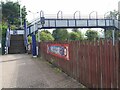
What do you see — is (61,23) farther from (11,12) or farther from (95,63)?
(95,63)

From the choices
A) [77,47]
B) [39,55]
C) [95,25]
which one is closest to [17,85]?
[77,47]

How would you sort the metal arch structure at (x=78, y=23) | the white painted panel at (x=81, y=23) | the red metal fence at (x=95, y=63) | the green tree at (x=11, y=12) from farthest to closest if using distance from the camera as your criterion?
the green tree at (x=11, y=12)
the white painted panel at (x=81, y=23)
the metal arch structure at (x=78, y=23)
the red metal fence at (x=95, y=63)

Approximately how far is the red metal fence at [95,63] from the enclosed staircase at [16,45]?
27854 mm

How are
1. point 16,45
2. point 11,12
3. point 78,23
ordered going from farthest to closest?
point 11,12
point 78,23
point 16,45

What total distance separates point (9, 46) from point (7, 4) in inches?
1680

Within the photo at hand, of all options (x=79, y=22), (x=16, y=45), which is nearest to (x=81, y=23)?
(x=79, y=22)

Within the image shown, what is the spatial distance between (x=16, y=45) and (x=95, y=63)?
33.1 metres

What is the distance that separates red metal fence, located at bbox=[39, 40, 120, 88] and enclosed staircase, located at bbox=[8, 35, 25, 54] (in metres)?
27.9

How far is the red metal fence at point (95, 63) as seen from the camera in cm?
742

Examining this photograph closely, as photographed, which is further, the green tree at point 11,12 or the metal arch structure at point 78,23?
the green tree at point 11,12

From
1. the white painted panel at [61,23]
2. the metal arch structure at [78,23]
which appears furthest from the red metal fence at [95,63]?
the white painted panel at [61,23]

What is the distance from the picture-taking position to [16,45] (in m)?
41.2

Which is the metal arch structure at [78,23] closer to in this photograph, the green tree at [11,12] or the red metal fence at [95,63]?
the green tree at [11,12]

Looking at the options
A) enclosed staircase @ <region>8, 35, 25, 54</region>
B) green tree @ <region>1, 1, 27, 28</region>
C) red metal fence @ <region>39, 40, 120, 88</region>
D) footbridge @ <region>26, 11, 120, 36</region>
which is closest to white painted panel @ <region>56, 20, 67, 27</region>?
footbridge @ <region>26, 11, 120, 36</region>
